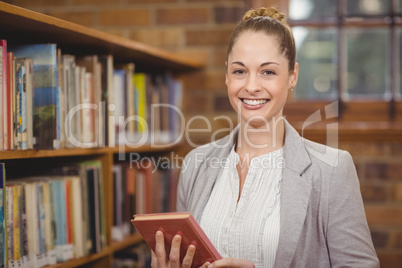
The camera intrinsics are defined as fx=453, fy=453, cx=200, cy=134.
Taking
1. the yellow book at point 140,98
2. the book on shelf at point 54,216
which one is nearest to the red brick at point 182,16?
the yellow book at point 140,98

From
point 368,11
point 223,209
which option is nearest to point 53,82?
point 223,209

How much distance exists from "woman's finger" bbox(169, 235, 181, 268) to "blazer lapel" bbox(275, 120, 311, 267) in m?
0.28

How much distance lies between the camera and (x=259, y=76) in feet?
4.58

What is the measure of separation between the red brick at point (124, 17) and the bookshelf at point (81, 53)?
34cm

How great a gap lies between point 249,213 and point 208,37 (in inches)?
57.9

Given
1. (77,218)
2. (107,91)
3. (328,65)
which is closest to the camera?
(77,218)

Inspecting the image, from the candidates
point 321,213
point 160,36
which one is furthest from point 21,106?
point 160,36

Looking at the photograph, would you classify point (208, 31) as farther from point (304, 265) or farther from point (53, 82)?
point (304, 265)

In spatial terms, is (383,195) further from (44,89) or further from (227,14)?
(44,89)

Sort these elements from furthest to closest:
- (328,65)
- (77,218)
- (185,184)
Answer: (328,65)
(77,218)
(185,184)

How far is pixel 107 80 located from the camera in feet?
6.13

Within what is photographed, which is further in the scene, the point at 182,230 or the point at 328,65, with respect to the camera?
the point at 328,65

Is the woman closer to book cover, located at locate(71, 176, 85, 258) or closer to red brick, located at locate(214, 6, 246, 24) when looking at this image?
book cover, located at locate(71, 176, 85, 258)

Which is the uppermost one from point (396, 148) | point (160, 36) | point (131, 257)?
point (160, 36)
